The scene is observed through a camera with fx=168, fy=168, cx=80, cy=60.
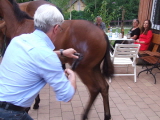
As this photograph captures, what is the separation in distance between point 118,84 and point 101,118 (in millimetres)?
1447

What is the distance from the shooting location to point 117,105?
3.06 metres

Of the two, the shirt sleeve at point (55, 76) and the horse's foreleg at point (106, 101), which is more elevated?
the shirt sleeve at point (55, 76)

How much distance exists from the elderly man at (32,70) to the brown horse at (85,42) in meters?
1.22

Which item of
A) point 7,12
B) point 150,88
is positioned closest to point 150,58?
point 150,88

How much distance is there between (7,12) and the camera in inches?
103

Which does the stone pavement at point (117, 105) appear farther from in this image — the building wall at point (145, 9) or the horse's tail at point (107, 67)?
the building wall at point (145, 9)

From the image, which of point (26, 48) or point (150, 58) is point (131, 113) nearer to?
point (150, 58)

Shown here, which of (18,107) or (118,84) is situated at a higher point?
(18,107)

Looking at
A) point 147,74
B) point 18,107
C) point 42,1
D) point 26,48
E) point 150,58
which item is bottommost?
point 147,74

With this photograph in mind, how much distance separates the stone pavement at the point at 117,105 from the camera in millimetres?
2736

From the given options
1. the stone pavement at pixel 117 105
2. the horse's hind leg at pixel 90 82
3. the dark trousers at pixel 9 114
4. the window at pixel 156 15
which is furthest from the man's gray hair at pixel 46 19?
the window at pixel 156 15

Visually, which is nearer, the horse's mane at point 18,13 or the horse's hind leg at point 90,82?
the horse's hind leg at point 90,82

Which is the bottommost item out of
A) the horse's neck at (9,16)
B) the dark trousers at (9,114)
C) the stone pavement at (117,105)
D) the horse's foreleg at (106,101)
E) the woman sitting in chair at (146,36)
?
the stone pavement at (117,105)

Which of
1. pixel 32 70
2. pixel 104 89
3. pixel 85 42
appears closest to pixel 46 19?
pixel 32 70
